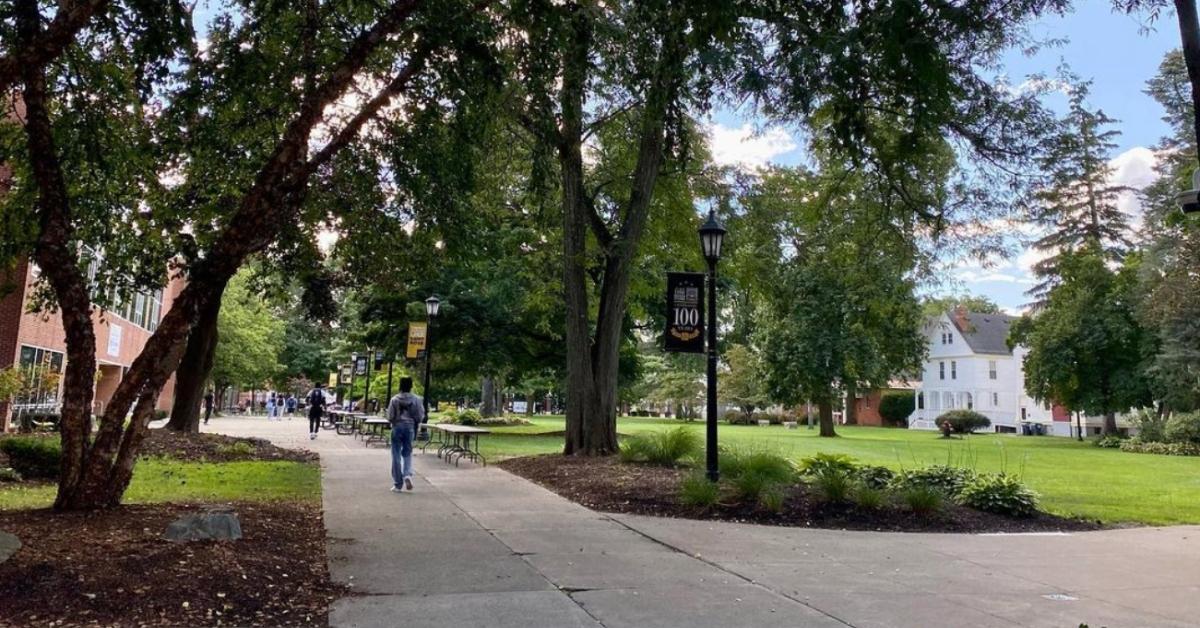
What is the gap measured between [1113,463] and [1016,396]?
1735 inches

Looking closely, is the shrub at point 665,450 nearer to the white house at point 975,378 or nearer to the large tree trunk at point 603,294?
the large tree trunk at point 603,294

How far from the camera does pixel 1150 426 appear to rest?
33.2 m

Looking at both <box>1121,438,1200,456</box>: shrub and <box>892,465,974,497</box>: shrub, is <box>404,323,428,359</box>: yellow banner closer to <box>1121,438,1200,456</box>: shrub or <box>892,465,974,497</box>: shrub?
<box>892,465,974,497</box>: shrub

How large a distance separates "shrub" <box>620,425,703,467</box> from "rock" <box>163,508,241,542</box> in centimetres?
821

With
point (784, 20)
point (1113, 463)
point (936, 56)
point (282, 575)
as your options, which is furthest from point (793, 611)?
point (1113, 463)

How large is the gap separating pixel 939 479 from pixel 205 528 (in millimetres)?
9897

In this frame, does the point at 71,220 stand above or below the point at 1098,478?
above

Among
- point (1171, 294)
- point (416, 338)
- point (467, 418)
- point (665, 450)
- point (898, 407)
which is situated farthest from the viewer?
point (898, 407)

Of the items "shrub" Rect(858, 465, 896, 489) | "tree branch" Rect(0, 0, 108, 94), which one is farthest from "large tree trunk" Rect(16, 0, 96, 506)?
"shrub" Rect(858, 465, 896, 489)

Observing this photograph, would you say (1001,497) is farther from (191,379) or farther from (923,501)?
(191,379)

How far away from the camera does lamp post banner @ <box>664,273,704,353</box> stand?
12.9m

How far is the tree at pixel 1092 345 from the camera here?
3750 cm

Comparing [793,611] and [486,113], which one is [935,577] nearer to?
[793,611]

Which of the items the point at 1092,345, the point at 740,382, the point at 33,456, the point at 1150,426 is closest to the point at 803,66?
the point at 33,456
